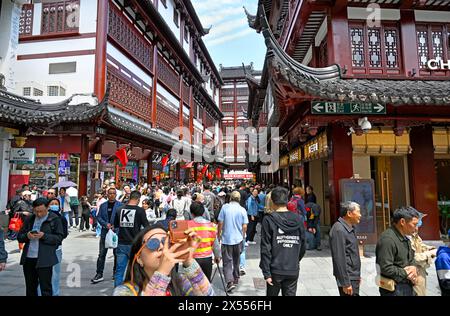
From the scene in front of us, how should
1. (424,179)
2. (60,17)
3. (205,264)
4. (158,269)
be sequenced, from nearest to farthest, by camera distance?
(158,269)
(205,264)
(424,179)
(60,17)

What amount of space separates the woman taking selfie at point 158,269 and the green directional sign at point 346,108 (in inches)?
231

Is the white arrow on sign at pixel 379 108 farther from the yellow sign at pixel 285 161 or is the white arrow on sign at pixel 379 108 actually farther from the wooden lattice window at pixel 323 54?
the yellow sign at pixel 285 161

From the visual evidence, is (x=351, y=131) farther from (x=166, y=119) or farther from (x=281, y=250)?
(x=166, y=119)

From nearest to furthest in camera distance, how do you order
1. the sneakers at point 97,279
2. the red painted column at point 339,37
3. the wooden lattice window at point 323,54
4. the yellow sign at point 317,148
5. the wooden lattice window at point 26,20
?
the sneakers at point 97,279 → the red painted column at point 339,37 → the yellow sign at point 317,148 → the wooden lattice window at point 323,54 → the wooden lattice window at point 26,20

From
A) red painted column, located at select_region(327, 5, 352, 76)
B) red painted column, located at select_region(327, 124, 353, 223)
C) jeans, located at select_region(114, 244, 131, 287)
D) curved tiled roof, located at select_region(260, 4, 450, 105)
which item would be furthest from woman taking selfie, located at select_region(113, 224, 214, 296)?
red painted column, located at select_region(327, 5, 352, 76)

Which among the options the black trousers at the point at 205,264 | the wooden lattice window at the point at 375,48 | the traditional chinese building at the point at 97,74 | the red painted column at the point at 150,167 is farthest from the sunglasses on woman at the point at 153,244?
the red painted column at the point at 150,167

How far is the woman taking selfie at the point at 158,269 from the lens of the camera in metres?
1.78

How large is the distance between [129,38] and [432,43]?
16.3 metres

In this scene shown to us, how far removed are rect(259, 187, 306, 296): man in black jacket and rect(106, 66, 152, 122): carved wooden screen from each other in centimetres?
1465

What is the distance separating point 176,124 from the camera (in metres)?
27.2

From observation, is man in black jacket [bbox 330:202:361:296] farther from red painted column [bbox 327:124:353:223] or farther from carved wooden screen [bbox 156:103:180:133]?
carved wooden screen [bbox 156:103:180:133]

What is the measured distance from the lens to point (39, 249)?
402 cm

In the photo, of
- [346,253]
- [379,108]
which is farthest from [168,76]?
[346,253]
